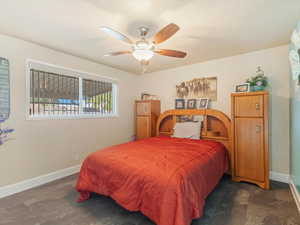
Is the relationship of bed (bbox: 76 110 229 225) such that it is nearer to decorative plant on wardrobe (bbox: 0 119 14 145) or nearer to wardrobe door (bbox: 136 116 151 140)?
decorative plant on wardrobe (bbox: 0 119 14 145)

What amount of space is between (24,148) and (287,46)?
4.64 metres

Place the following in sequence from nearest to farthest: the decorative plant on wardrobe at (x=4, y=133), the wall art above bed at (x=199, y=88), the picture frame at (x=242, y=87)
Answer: the decorative plant on wardrobe at (x=4, y=133) → the picture frame at (x=242, y=87) → the wall art above bed at (x=199, y=88)

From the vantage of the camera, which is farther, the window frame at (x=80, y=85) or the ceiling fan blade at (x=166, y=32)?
the window frame at (x=80, y=85)

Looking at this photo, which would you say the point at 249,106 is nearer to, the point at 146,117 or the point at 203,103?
the point at 203,103

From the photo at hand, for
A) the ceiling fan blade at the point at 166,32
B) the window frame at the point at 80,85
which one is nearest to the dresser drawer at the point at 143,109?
the window frame at the point at 80,85

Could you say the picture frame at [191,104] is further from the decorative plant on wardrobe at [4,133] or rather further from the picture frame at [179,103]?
the decorative plant on wardrobe at [4,133]

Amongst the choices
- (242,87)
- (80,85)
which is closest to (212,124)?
(242,87)

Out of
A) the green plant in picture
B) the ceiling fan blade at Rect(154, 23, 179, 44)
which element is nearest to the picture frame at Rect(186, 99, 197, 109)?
the green plant in picture

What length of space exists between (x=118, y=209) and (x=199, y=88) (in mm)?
2832

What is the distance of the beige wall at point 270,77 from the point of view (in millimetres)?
2623

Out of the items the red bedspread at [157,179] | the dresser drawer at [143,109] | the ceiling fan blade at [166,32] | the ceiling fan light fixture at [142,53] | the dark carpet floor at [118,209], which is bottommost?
the dark carpet floor at [118,209]

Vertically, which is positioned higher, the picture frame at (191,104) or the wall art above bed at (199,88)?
the wall art above bed at (199,88)

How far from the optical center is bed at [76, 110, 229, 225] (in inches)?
53.4

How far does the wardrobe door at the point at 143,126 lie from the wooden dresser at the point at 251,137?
1.97 metres
